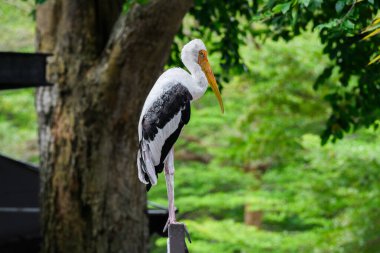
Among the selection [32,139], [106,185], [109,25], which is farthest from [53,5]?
[32,139]

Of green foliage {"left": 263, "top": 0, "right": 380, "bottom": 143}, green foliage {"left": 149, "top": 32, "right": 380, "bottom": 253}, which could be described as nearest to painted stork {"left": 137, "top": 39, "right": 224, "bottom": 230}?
green foliage {"left": 263, "top": 0, "right": 380, "bottom": 143}

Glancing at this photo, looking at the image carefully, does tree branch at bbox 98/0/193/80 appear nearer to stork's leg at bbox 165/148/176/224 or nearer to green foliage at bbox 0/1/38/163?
stork's leg at bbox 165/148/176/224

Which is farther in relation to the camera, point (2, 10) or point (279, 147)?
point (2, 10)

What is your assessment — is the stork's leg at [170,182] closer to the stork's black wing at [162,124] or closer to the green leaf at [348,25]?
the stork's black wing at [162,124]

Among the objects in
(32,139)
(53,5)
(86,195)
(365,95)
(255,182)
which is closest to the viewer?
(86,195)

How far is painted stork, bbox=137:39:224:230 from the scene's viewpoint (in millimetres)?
4469

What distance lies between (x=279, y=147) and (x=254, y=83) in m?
1.27

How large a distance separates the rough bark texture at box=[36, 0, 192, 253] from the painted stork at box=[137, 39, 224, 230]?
284 centimetres

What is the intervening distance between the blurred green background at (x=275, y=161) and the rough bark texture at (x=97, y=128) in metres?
5.43

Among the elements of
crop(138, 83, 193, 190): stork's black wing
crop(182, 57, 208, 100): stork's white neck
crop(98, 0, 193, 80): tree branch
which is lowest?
crop(138, 83, 193, 190): stork's black wing

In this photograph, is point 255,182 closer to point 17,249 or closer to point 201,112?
point 201,112

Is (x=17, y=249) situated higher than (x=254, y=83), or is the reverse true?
(x=254, y=83)

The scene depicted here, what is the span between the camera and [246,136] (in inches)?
679

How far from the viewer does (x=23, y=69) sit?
7.15 m
